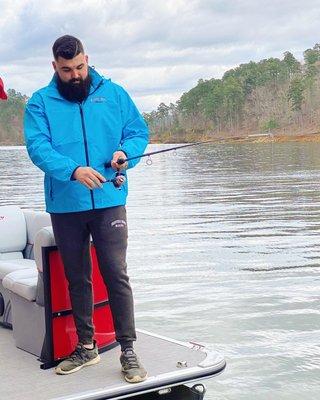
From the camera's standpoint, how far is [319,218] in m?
15.4

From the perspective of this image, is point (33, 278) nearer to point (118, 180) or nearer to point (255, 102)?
point (118, 180)

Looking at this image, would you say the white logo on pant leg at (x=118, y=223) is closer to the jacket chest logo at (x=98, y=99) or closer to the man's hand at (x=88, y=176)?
the man's hand at (x=88, y=176)

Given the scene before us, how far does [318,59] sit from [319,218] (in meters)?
144

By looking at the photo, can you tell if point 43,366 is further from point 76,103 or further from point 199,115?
point 199,115

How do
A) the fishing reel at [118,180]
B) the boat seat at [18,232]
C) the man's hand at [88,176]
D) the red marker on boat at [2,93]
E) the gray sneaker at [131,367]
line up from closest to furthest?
the man's hand at [88,176]
the gray sneaker at [131,367]
the fishing reel at [118,180]
the red marker on boat at [2,93]
the boat seat at [18,232]

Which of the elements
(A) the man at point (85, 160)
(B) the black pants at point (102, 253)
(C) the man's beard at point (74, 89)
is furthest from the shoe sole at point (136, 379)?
(C) the man's beard at point (74, 89)

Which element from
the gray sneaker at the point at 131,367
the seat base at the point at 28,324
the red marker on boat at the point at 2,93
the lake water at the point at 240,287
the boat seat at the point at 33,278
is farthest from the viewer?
the lake water at the point at 240,287

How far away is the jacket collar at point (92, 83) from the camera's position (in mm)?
4242

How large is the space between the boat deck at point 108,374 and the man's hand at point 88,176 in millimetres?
1083

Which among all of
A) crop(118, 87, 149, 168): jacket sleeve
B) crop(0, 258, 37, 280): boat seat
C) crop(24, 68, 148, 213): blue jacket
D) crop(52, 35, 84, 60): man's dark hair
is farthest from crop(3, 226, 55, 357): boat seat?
crop(52, 35, 84, 60): man's dark hair

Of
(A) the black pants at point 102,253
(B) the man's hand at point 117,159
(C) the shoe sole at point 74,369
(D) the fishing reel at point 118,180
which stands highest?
(B) the man's hand at point 117,159

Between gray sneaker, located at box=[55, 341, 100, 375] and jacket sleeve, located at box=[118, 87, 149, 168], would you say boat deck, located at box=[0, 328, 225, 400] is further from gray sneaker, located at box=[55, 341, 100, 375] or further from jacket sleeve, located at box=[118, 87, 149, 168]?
jacket sleeve, located at box=[118, 87, 149, 168]

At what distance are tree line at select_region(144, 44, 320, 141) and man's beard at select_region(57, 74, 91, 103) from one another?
119289 mm

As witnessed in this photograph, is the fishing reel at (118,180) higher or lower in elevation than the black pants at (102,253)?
higher
